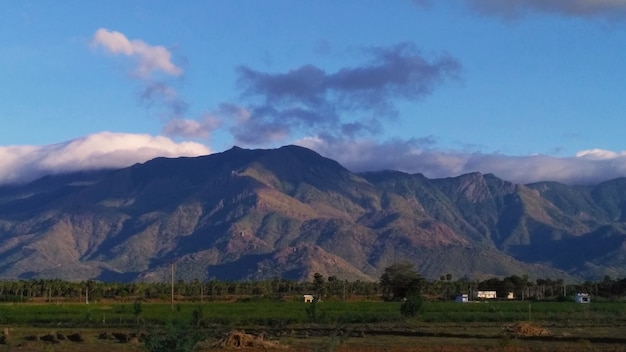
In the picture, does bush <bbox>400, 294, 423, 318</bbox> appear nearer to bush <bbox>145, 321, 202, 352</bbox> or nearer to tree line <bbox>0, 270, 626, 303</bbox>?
bush <bbox>145, 321, 202, 352</bbox>

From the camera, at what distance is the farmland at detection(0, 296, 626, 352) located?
187 ft

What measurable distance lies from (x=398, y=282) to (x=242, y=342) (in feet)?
395

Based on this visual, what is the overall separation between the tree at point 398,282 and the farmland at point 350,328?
4806 cm

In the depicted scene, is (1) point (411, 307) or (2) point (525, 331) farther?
(1) point (411, 307)

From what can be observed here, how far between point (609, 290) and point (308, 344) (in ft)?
486

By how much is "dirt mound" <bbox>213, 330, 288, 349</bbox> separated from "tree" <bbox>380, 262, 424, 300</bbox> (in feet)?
307

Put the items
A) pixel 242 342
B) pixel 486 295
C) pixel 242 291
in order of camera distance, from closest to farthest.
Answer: pixel 242 342
pixel 486 295
pixel 242 291

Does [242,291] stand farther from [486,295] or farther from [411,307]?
[411,307]

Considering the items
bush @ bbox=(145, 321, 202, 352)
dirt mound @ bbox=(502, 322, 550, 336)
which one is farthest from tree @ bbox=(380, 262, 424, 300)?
bush @ bbox=(145, 321, 202, 352)

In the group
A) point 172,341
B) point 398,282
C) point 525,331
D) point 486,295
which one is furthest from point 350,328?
point 486,295

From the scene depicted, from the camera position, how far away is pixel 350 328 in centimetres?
7525

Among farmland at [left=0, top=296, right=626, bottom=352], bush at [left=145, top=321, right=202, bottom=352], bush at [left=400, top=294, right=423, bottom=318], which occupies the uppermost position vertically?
bush at [left=145, top=321, right=202, bottom=352]

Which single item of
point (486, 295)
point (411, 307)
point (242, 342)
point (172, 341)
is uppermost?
point (172, 341)

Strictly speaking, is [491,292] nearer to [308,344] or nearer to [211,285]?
[211,285]
